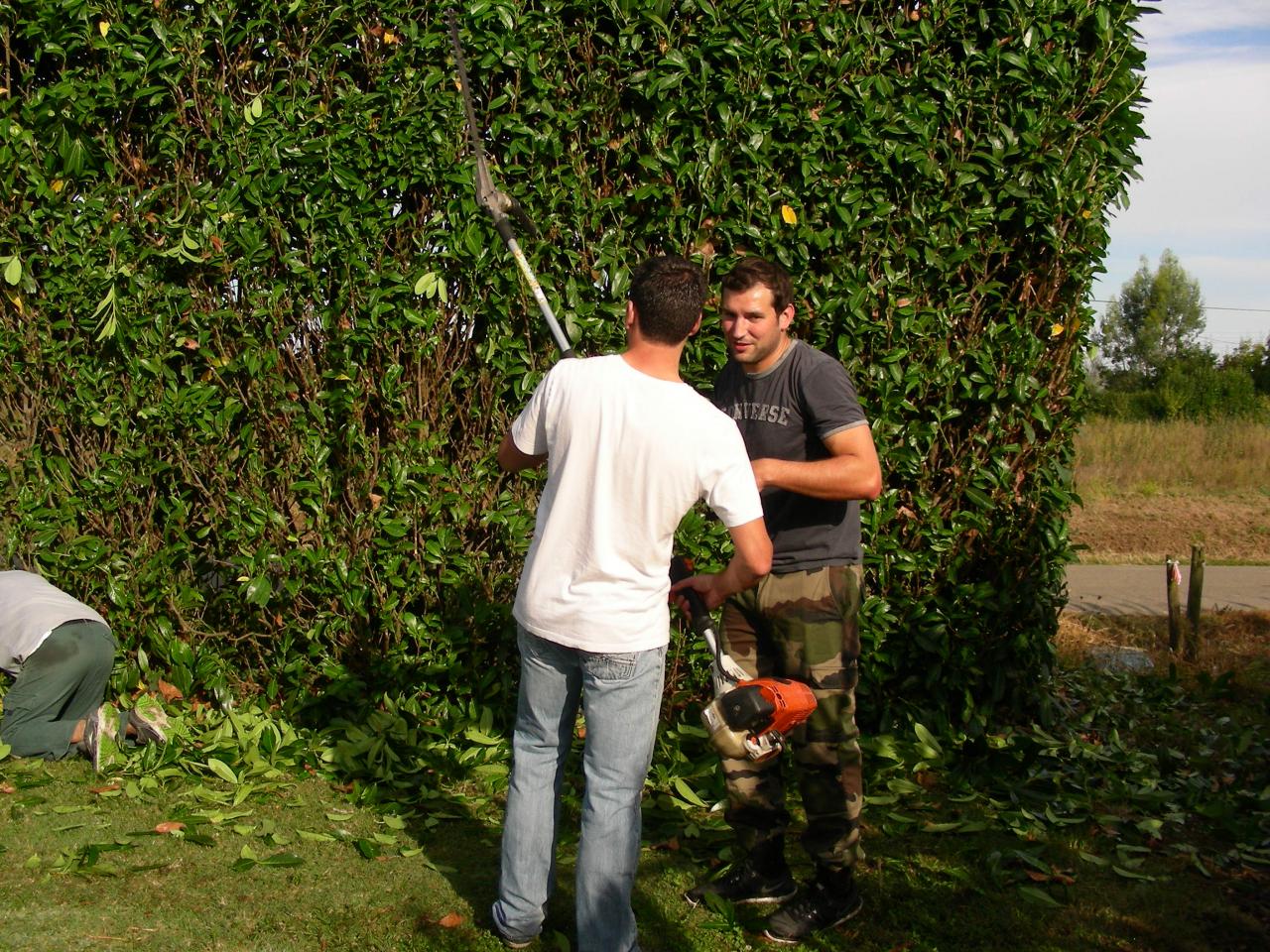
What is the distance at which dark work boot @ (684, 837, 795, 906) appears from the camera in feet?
12.4

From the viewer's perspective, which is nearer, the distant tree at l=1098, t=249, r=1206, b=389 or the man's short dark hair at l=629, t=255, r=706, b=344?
the man's short dark hair at l=629, t=255, r=706, b=344

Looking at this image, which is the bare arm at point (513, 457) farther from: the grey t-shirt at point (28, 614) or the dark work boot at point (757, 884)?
the grey t-shirt at point (28, 614)

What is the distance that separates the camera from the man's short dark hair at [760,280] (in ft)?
11.3

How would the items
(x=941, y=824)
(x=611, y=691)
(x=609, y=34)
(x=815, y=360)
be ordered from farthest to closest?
(x=609, y=34) → (x=941, y=824) → (x=815, y=360) → (x=611, y=691)

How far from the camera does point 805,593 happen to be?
3.57 meters

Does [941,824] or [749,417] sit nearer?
[749,417]

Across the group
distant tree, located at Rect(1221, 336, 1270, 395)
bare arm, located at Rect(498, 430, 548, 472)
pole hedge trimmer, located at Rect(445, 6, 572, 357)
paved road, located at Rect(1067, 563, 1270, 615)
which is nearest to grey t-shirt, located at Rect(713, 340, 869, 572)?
bare arm, located at Rect(498, 430, 548, 472)

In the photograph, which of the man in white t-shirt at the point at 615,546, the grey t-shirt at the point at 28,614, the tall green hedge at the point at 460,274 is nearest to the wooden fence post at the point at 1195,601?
the tall green hedge at the point at 460,274

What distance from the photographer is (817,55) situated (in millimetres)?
4543

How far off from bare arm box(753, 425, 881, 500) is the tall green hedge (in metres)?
1.30

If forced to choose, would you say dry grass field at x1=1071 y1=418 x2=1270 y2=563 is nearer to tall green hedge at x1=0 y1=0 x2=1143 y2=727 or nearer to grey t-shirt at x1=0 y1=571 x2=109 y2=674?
tall green hedge at x1=0 y1=0 x2=1143 y2=727

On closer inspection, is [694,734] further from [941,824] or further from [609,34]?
[609,34]

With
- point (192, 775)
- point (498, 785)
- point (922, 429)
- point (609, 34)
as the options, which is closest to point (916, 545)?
point (922, 429)

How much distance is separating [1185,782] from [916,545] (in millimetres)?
1456
